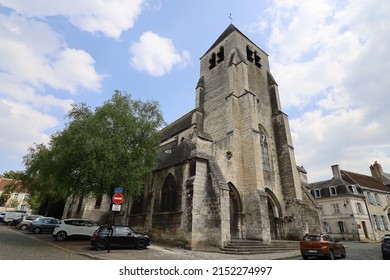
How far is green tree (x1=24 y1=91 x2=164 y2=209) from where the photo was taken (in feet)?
35.7

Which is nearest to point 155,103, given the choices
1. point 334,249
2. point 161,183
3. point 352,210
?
point 161,183

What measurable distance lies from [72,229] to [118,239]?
4.54 m

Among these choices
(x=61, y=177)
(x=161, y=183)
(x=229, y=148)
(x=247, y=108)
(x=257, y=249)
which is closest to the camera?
(x=257, y=249)

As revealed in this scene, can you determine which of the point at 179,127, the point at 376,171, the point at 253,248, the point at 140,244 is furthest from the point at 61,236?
the point at 376,171

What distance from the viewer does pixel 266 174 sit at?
1645cm

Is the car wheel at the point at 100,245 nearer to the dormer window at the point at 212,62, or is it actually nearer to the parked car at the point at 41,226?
the parked car at the point at 41,226

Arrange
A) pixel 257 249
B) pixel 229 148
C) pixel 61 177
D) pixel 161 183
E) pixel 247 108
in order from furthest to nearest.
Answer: pixel 247 108
pixel 229 148
pixel 161 183
pixel 61 177
pixel 257 249

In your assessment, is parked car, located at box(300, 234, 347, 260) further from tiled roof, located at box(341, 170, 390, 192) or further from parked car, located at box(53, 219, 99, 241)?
tiled roof, located at box(341, 170, 390, 192)

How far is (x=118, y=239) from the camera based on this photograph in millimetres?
10102

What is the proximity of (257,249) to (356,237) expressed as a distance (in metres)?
19.0

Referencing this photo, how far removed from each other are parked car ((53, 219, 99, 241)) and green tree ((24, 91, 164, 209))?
6.03 feet

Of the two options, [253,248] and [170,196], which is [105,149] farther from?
[253,248]

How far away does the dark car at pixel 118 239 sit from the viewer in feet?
31.3

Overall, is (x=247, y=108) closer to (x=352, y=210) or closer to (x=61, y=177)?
(x=61, y=177)
